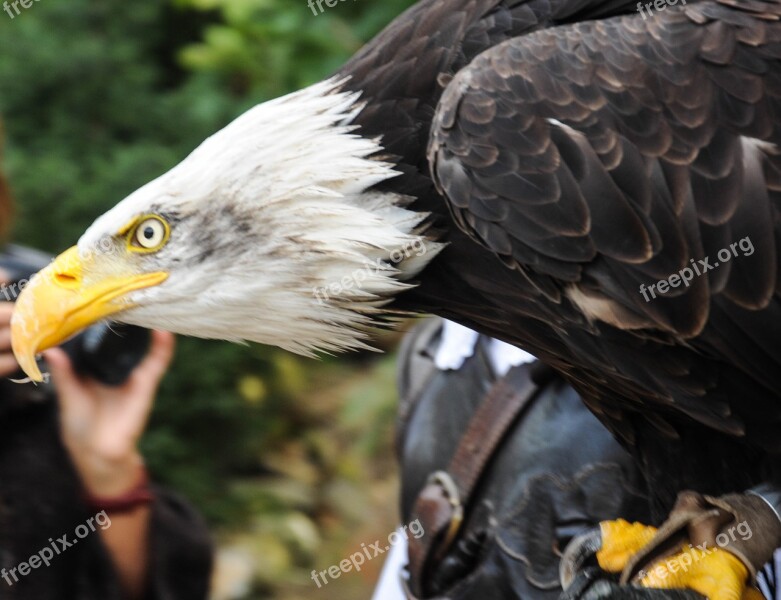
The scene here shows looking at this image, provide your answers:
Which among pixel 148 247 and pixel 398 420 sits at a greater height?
pixel 148 247

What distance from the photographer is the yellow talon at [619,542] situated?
212 centimetres

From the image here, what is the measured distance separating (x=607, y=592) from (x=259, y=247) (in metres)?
0.83

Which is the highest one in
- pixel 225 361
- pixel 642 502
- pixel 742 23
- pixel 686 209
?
pixel 742 23

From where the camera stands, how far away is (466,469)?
2.35 meters

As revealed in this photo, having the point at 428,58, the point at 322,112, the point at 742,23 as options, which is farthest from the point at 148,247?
the point at 742,23

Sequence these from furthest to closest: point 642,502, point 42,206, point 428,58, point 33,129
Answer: point 33,129, point 42,206, point 642,502, point 428,58

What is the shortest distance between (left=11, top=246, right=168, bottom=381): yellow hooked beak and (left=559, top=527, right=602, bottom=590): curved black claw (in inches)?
34.7

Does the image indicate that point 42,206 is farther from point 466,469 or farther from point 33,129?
point 466,469

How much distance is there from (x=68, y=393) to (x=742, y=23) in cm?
161
